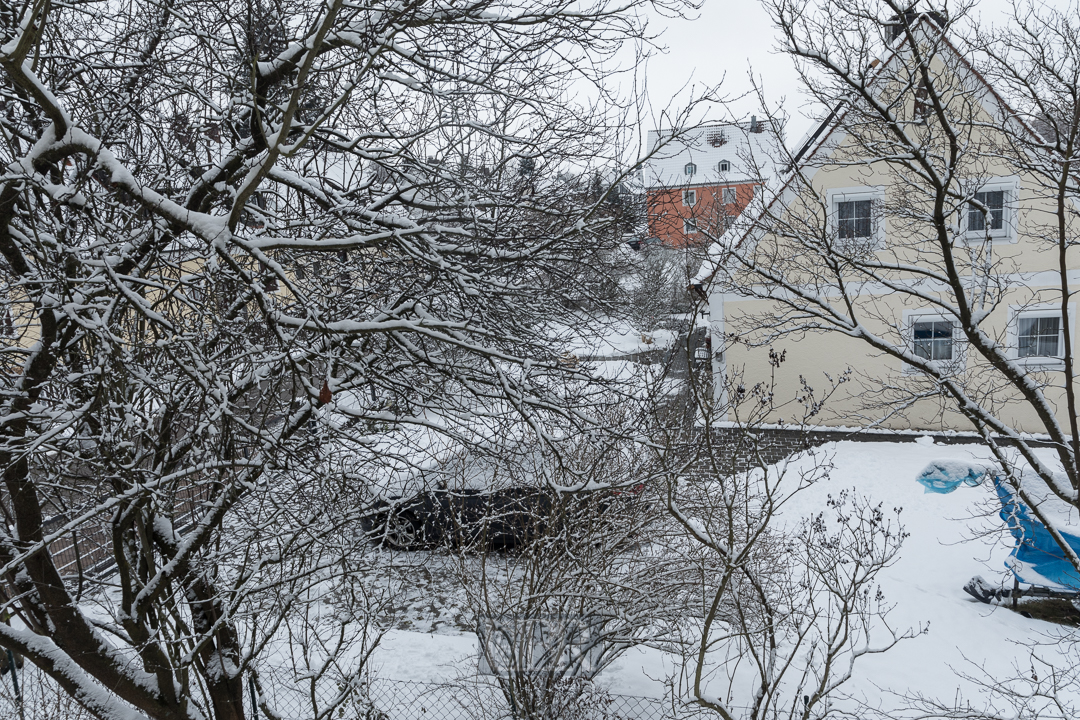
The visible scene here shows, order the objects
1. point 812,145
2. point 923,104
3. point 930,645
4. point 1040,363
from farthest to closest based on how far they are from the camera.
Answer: point 1040,363 → point 812,145 → point 930,645 → point 923,104

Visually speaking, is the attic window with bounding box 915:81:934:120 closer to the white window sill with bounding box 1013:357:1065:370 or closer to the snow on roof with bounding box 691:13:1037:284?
the snow on roof with bounding box 691:13:1037:284

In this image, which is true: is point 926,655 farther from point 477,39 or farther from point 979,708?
point 477,39

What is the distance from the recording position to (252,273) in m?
4.87

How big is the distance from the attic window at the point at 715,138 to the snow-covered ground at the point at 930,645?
10.3 ft

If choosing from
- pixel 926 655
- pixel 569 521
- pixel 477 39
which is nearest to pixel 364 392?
pixel 569 521

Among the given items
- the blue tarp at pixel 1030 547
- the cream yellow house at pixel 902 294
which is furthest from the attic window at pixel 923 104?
the blue tarp at pixel 1030 547

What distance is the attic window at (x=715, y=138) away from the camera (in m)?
6.36

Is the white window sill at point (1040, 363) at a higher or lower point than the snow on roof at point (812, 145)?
lower

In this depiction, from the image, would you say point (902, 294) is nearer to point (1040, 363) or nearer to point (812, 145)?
point (1040, 363)

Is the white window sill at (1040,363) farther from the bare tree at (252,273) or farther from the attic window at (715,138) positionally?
the bare tree at (252,273)

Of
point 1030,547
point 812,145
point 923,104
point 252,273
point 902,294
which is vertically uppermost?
point 812,145

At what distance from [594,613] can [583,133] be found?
3.91 m

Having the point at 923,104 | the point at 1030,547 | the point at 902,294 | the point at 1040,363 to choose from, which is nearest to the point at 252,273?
the point at 923,104

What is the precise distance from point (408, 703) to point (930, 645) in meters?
5.99
